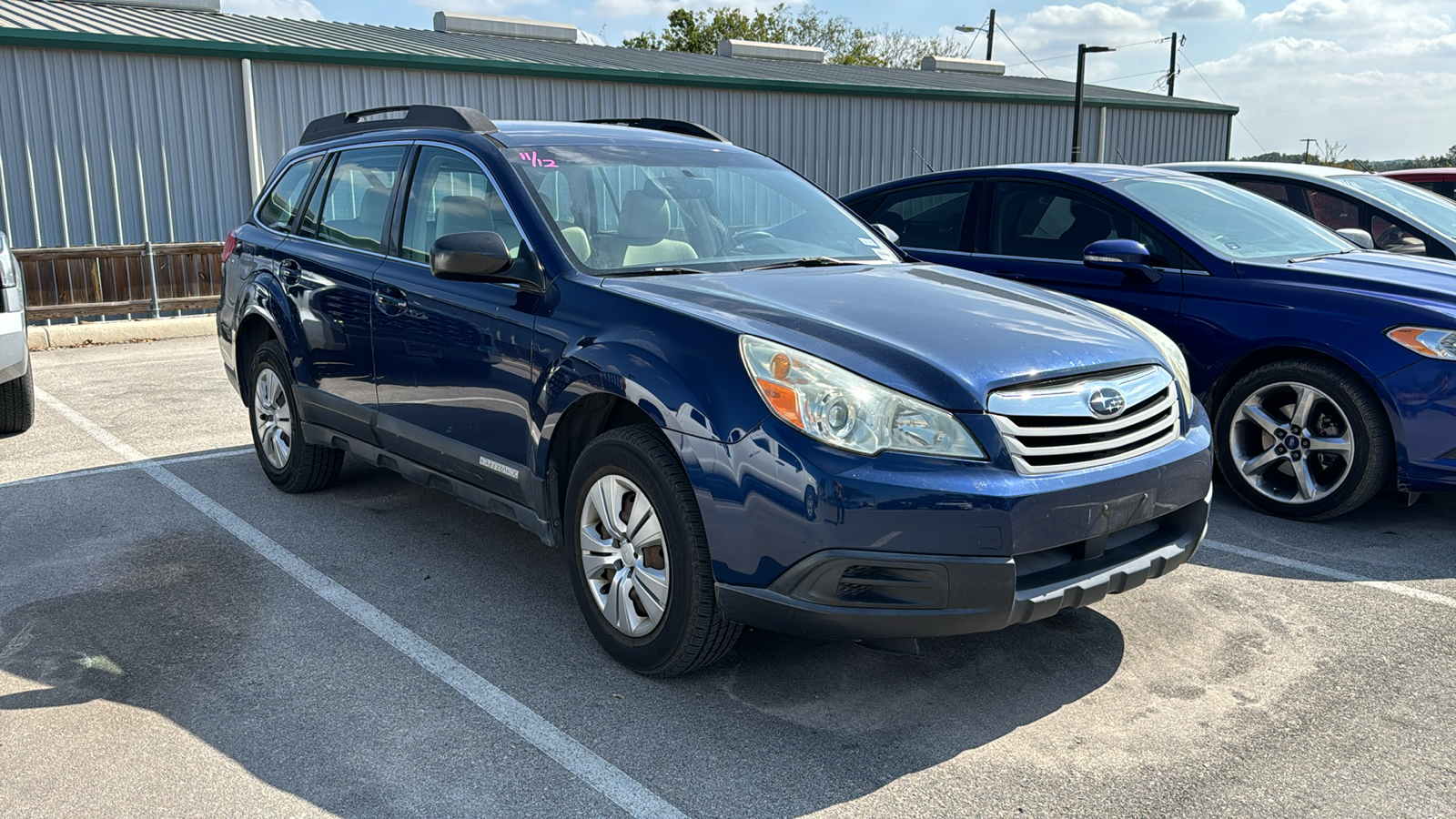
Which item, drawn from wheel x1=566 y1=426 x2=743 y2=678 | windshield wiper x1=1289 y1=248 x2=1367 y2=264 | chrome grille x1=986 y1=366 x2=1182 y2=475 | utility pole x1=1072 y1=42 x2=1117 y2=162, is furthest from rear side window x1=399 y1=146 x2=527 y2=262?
utility pole x1=1072 y1=42 x2=1117 y2=162

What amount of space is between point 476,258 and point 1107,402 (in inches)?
81.4

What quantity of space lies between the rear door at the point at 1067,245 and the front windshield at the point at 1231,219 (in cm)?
16

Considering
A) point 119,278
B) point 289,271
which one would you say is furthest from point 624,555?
point 119,278

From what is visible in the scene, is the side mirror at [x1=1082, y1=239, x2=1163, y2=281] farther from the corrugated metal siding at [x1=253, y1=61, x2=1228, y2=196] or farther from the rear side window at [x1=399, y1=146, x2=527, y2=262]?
the corrugated metal siding at [x1=253, y1=61, x2=1228, y2=196]

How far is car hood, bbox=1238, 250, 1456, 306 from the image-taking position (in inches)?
196

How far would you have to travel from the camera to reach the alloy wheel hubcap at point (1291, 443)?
201 inches

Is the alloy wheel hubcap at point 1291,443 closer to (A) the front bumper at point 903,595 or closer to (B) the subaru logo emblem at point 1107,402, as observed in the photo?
(B) the subaru logo emblem at point 1107,402

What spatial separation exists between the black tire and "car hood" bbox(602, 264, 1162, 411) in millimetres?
5254

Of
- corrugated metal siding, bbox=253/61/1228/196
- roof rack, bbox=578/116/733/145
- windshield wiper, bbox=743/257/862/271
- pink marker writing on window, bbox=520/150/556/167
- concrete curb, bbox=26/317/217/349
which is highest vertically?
corrugated metal siding, bbox=253/61/1228/196

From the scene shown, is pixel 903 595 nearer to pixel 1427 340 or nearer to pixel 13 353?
pixel 1427 340

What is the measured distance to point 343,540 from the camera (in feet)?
16.4

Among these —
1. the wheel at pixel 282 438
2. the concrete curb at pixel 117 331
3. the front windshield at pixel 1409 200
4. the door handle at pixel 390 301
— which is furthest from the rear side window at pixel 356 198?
the concrete curb at pixel 117 331

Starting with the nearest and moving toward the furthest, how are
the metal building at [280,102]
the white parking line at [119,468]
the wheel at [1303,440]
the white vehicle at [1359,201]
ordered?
the wheel at [1303,440], the white parking line at [119,468], the white vehicle at [1359,201], the metal building at [280,102]

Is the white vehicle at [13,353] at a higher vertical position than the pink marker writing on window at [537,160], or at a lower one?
lower
